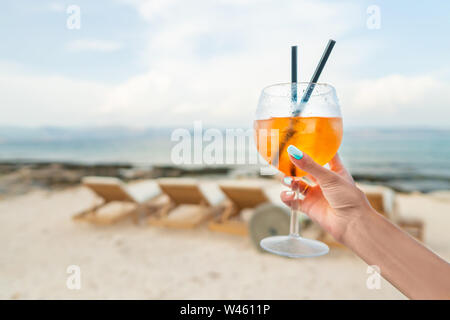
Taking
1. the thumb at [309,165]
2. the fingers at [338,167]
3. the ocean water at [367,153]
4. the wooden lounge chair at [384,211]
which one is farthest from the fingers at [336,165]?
the ocean water at [367,153]

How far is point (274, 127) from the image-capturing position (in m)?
1.10

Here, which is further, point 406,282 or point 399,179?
point 399,179

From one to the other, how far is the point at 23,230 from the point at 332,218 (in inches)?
303

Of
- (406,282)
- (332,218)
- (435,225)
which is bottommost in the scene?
(435,225)

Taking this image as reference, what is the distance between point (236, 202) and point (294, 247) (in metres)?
4.94

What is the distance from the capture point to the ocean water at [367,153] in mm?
26062

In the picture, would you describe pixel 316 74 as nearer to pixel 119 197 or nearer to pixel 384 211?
pixel 384 211

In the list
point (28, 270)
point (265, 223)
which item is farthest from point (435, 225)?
point (28, 270)

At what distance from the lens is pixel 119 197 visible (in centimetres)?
699

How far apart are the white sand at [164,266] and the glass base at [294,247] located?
293 centimetres

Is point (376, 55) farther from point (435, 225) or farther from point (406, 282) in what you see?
point (406, 282)

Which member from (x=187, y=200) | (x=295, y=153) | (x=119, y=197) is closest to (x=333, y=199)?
(x=295, y=153)

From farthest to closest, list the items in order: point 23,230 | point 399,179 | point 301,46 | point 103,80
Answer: point 103,80
point 399,179
point 23,230
point 301,46

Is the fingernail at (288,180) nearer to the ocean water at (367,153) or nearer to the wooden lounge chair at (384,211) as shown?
the wooden lounge chair at (384,211)
